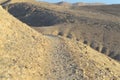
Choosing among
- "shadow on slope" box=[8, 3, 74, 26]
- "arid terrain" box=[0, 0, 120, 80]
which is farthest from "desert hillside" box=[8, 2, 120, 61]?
"arid terrain" box=[0, 0, 120, 80]

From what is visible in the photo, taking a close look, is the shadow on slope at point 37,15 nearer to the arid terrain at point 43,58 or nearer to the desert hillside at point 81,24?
the desert hillside at point 81,24

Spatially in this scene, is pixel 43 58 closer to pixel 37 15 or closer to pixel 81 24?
pixel 81 24

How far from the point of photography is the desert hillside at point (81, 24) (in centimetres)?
6562

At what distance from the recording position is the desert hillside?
6562cm

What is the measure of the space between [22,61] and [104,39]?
3592 centimetres

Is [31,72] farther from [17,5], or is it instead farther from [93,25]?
[17,5]

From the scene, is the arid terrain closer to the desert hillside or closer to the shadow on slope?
the desert hillside

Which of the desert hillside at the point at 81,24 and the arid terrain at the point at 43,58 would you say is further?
the desert hillside at the point at 81,24

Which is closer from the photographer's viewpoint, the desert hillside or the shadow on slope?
the desert hillside

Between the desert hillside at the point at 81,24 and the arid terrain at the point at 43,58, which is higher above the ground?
the arid terrain at the point at 43,58

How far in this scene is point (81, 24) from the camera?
76812 millimetres

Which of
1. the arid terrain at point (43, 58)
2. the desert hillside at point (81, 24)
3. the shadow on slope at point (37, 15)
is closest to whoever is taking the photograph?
the arid terrain at point (43, 58)

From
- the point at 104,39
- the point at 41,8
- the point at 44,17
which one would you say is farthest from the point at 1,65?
the point at 41,8

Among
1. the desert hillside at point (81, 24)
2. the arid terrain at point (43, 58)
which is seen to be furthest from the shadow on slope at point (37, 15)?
the arid terrain at point (43, 58)
